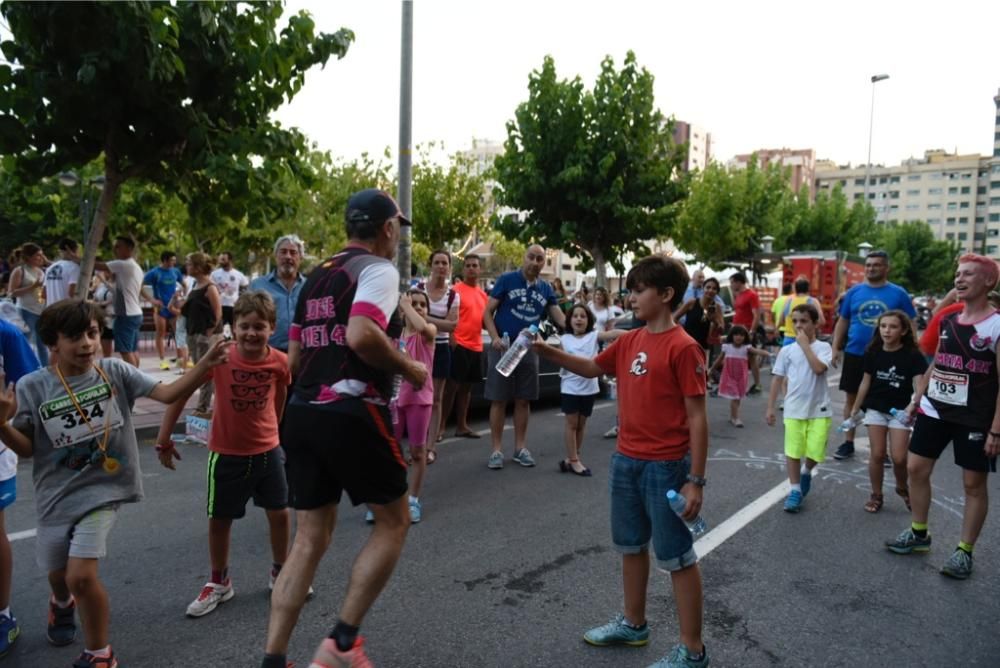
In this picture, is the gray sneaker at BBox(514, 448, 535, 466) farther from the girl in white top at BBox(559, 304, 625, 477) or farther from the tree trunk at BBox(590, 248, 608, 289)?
the tree trunk at BBox(590, 248, 608, 289)

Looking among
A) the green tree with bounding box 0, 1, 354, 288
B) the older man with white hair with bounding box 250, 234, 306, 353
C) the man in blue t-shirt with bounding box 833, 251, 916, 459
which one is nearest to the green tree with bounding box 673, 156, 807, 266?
the man in blue t-shirt with bounding box 833, 251, 916, 459

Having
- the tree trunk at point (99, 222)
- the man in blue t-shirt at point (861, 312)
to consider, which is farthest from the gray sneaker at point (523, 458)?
the tree trunk at point (99, 222)

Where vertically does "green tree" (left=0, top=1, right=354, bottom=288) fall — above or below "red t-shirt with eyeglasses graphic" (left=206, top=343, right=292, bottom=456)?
above

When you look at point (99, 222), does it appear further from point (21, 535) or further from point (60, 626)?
point (60, 626)

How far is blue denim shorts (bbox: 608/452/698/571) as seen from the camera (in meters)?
3.00

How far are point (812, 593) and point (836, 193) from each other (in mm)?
47339

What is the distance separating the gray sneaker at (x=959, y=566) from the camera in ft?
13.9

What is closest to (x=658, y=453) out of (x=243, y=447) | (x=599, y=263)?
(x=243, y=447)

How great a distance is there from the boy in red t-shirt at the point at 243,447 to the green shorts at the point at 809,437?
3.89 metres

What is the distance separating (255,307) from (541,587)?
210 centimetres

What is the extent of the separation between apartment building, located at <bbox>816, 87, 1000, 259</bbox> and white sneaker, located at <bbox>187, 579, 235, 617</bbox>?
4725 inches

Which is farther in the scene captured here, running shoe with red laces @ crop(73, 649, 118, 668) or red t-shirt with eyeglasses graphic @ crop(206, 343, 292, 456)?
red t-shirt with eyeglasses graphic @ crop(206, 343, 292, 456)

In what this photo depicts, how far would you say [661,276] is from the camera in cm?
313

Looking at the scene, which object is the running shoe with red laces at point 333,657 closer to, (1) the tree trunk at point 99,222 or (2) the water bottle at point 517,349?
(2) the water bottle at point 517,349
